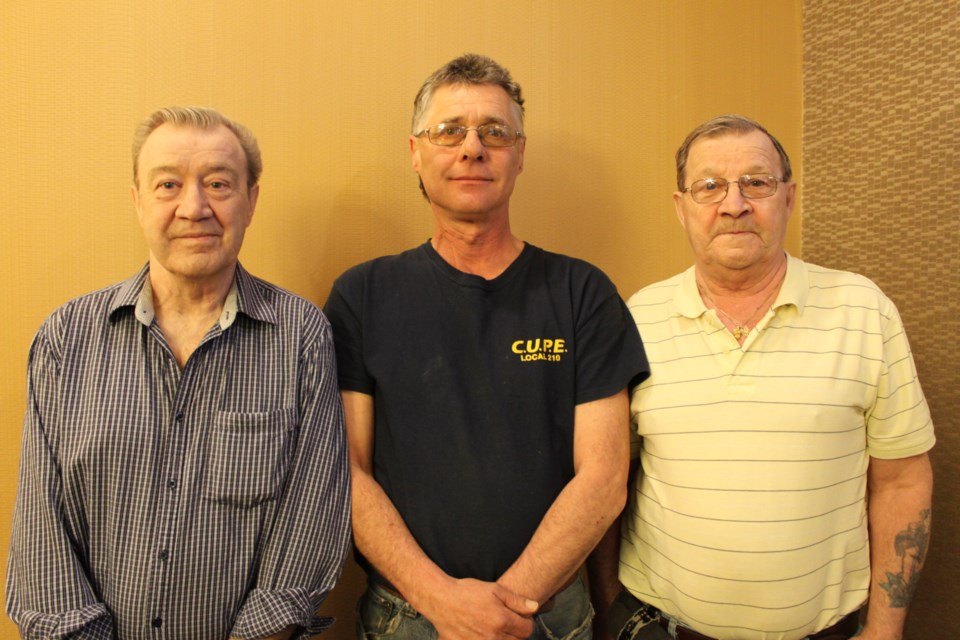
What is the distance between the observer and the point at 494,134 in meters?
1.65

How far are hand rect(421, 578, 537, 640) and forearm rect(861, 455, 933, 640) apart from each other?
0.85 m

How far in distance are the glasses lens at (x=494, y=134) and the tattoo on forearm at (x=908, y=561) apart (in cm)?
136

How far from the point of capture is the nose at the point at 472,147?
161 cm

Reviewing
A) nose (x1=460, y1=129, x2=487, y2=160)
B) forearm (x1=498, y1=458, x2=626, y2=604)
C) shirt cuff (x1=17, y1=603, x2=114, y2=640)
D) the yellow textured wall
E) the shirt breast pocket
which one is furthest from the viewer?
the yellow textured wall

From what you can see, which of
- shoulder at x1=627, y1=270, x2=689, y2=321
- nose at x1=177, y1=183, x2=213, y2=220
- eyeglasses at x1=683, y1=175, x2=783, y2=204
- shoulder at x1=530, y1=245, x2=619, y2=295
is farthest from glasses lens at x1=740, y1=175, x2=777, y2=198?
nose at x1=177, y1=183, x2=213, y2=220

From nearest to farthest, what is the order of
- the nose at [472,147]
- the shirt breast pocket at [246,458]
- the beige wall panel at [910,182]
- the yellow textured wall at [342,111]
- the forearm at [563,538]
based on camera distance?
the shirt breast pocket at [246,458]
the forearm at [563,538]
the nose at [472,147]
the yellow textured wall at [342,111]
the beige wall panel at [910,182]

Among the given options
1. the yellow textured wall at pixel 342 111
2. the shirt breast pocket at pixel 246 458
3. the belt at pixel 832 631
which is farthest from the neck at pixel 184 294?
the belt at pixel 832 631

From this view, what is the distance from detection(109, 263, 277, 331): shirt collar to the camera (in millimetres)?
1435

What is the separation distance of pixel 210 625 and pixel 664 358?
1.20 meters

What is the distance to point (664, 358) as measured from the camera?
1.69m

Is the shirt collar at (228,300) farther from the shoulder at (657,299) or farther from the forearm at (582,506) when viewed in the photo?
the shoulder at (657,299)

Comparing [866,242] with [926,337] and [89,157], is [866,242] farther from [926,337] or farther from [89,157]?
[89,157]

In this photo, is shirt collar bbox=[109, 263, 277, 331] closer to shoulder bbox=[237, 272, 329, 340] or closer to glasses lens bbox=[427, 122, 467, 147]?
shoulder bbox=[237, 272, 329, 340]

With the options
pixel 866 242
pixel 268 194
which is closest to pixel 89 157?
pixel 268 194
